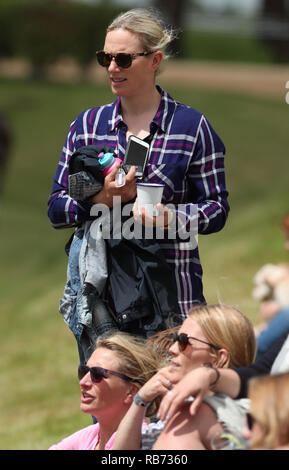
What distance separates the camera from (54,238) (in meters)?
16.8

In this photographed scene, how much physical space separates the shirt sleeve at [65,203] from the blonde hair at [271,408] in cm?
111

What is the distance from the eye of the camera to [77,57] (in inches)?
1033

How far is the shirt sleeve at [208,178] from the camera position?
3170 mm

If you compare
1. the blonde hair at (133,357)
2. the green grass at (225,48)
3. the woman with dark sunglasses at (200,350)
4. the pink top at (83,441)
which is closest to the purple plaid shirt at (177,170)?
the blonde hair at (133,357)

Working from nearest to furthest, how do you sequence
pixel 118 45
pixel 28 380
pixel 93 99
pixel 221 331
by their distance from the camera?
pixel 221 331, pixel 118 45, pixel 28 380, pixel 93 99

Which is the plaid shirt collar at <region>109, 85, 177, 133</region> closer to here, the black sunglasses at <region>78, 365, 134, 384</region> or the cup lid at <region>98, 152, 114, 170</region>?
the cup lid at <region>98, 152, 114, 170</region>

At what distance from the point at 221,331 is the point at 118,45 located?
103 centimetres

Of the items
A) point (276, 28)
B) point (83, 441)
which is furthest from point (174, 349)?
point (276, 28)

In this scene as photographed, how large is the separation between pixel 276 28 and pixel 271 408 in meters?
32.5

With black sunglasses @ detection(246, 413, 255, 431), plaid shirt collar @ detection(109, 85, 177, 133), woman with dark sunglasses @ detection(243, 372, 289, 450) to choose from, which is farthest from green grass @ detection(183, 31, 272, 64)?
woman with dark sunglasses @ detection(243, 372, 289, 450)

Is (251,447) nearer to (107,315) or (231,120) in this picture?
(107,315)

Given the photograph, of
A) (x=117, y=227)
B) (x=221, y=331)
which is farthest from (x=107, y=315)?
(x=221, y=331)

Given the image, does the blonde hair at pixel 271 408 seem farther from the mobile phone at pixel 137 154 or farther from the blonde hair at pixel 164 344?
the mobile phone at pixel 137 154

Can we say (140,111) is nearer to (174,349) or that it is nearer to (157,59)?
(157,59)
